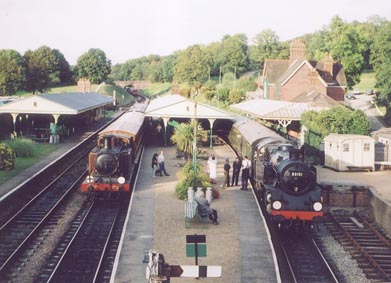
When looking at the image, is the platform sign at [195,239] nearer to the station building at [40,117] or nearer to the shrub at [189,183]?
the shrub at [189,183]

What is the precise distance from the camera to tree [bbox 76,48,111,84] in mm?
116938

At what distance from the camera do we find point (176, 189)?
73.3 feet

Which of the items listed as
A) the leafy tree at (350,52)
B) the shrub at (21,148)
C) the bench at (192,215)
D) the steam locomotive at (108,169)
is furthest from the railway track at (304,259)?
the leafy tree at (350,52)

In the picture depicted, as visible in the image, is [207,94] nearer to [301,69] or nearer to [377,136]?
[301,69]

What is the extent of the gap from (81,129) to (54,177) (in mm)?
24287

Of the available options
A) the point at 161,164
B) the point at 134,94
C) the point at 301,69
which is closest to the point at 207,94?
the point at 301,69

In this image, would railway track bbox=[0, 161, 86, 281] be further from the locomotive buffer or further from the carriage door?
the carriage door

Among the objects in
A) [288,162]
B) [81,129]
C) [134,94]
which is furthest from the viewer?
[134,94]

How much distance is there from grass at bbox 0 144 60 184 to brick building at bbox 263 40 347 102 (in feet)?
83.3

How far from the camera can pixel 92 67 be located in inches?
4619

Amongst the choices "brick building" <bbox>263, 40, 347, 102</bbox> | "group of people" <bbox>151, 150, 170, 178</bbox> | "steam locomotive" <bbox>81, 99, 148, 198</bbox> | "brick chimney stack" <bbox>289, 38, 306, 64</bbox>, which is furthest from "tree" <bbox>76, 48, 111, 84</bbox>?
"steam locomotive" <bbox>81, 99, 148, 198</bbox>

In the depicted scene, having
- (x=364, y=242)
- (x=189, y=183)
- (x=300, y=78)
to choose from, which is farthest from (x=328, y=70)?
(x=364, y=242)

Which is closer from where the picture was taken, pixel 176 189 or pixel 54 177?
pixel 176 189

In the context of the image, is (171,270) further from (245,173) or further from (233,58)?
(233,58)
